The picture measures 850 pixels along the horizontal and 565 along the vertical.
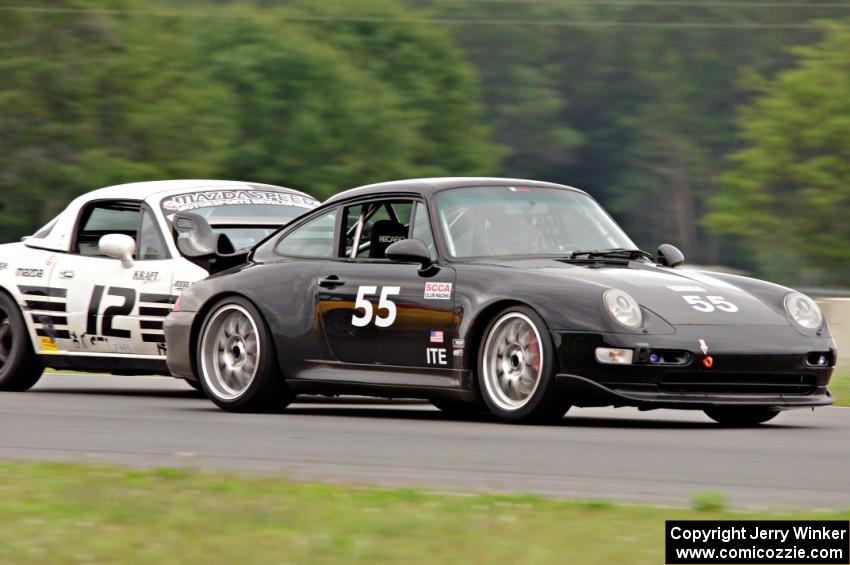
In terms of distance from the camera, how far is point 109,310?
1267 centimetres

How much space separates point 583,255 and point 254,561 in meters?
5.40

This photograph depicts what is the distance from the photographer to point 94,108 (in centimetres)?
6906

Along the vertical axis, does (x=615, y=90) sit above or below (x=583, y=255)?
above

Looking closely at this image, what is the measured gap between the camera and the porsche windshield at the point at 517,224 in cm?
1031

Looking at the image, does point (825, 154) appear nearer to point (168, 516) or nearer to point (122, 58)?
point (122, 58)

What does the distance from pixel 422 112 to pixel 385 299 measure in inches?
3025

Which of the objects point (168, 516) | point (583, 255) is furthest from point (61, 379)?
point (168, 516)

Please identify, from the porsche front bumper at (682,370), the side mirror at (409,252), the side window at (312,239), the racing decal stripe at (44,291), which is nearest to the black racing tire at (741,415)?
the porsche front bumper at (682,370)

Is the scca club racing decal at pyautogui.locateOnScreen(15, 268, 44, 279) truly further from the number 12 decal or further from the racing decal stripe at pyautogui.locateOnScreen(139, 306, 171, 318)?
the racing decal stripe at pyautogui.locateOnScreen(139, 306, 171, 318)

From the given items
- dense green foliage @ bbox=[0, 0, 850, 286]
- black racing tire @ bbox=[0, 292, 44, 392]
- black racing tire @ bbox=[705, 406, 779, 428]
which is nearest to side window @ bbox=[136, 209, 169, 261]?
black racing tire @ bbox=[0, 292, 44, 392]

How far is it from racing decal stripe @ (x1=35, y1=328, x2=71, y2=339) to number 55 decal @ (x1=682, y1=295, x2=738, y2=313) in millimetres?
5429

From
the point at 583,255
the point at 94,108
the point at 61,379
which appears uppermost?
the point at 94,108

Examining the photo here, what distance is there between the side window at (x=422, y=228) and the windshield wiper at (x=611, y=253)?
85 centimetres

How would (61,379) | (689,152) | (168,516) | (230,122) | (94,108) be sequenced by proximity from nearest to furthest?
(168,516), (61,379), (94,108), (230,122), (689,152)
